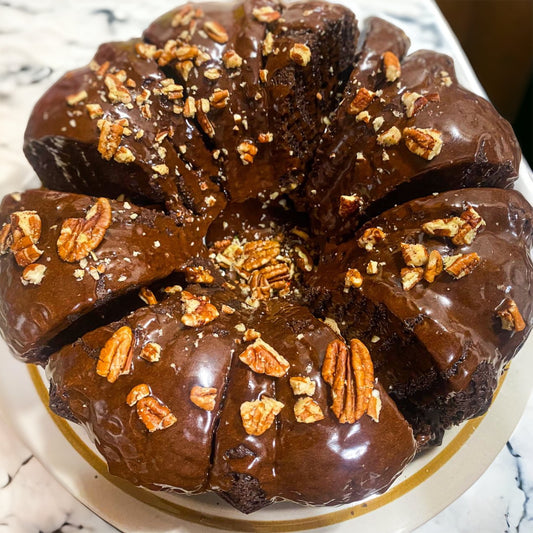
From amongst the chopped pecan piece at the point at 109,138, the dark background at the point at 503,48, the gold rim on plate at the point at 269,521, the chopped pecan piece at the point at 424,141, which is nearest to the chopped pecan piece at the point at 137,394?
the gold rim on plate at the point at 269,521

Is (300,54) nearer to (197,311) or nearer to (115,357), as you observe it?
(197,311)

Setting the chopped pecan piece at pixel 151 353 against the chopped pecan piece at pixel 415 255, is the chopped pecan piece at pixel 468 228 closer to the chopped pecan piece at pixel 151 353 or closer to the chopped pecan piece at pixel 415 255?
the chopped pecan piece at pixel 415 255

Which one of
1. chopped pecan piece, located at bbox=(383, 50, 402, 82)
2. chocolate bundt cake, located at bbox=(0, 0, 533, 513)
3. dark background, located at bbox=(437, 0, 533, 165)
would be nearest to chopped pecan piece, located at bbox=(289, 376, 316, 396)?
chocolate bundt cake, located at bbox=(0, 0, 533, 513)

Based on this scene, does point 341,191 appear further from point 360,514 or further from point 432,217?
point 360,514

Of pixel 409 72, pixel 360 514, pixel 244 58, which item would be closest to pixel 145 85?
pixel 244 58

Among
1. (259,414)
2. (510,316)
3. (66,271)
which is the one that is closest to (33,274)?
(66,271)

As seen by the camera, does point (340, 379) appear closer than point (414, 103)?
Yes
